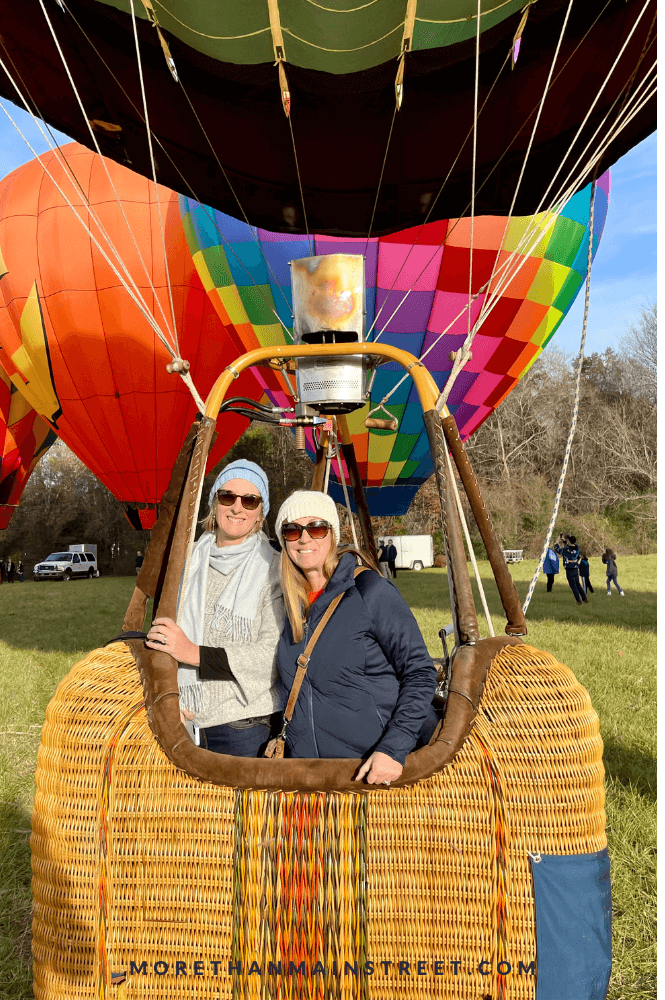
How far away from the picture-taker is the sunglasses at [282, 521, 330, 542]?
5.15 feet

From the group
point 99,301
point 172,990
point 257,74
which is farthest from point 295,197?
point 99,301

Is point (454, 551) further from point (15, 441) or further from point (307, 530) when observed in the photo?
point (15, 441)

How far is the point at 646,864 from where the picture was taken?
2195mm

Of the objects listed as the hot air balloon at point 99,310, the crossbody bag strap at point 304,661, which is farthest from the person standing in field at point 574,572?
the crossbody bag strap at point 304,661

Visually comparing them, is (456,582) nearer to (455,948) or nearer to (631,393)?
(455,948)

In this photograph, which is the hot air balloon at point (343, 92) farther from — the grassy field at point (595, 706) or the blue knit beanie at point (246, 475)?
the grassy field at point (595, 706)

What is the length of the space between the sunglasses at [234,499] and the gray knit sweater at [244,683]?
30 cm

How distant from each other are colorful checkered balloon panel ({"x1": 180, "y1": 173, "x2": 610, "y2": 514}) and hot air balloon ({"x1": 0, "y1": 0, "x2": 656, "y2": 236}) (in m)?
1.85

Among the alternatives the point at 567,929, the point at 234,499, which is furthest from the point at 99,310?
the point at 567,929

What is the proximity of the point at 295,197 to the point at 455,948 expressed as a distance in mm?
3042

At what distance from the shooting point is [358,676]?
1457 mm

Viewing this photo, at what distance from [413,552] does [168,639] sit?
56.1 feet

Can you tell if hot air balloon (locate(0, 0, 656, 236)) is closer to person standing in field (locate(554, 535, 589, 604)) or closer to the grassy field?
the grassy field

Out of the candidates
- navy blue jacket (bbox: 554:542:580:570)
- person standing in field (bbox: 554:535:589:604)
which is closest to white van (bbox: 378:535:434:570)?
navy blue jacket (bbox: 554:542:580:570)
